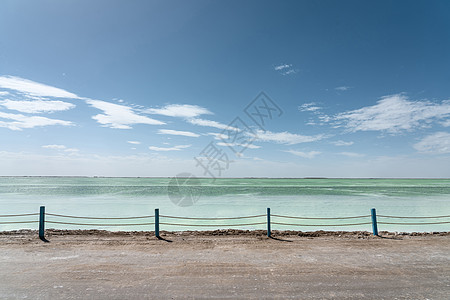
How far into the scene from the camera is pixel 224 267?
23.2 ft

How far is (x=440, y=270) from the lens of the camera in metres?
6.82

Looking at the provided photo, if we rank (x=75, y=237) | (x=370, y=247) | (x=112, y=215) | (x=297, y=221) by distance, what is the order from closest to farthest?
(x=370, y=247), (x=75, y=237), (x=297, y=221), (x=112, y=215)

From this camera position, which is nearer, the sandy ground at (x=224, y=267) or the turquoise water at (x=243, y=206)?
the sandy ground at (x=224, y=267)

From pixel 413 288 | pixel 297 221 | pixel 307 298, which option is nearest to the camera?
pixel 307 298

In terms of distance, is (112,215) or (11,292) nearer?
(11,292)

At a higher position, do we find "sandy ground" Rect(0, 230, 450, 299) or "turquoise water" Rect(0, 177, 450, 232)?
"sandy ground" Rect(0, 230, 450, 299)

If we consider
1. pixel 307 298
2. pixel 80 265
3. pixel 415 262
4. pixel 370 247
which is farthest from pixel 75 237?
pixel 415 262

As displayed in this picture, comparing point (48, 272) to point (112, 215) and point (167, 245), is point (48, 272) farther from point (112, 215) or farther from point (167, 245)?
point (112, 215)

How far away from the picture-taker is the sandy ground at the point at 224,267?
18.2 feet

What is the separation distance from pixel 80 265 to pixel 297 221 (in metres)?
17.0

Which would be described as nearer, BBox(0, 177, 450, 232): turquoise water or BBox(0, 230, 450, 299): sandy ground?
BBox(0, 230, 450, 299): sandy ground

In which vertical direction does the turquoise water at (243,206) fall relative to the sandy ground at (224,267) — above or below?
below

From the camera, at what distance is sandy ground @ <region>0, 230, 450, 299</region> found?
556 cm

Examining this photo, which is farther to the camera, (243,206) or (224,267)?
(243,206)
